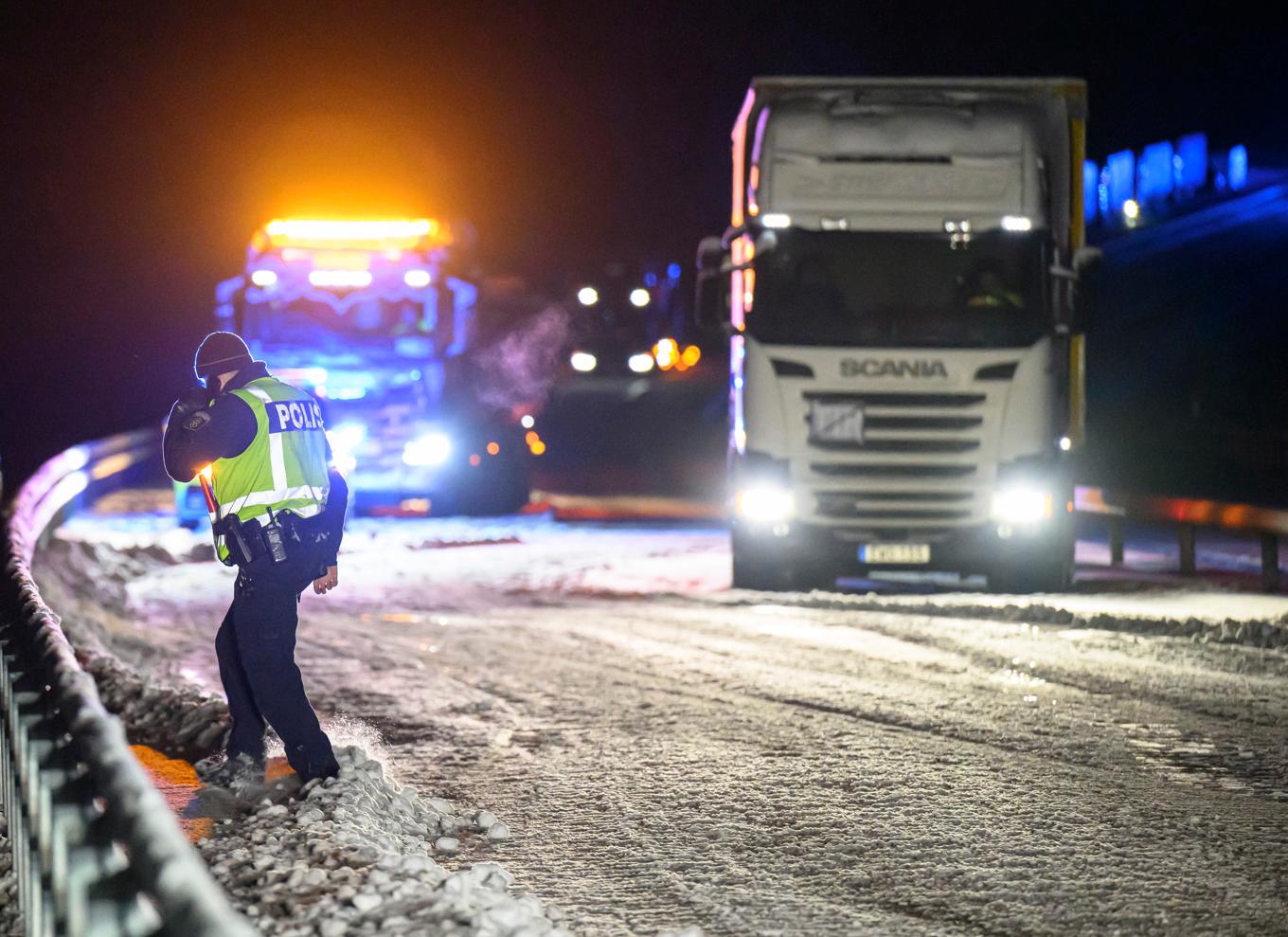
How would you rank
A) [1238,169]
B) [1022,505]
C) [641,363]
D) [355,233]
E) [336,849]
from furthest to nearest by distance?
1. [1238,169]
2. [641,363]
3. [355,233]
4. [1022,505]
5. [336,849]

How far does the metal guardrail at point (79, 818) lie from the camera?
3158mm

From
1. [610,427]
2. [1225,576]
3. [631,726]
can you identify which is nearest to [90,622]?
[631,726]

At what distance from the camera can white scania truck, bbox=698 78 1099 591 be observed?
12906 mm

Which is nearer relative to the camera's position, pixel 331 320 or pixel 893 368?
pixel 893 368

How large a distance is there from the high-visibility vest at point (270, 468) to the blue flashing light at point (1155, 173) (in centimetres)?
4469

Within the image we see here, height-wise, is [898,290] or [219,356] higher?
[898,290]

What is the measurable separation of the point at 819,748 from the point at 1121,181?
46.8 m

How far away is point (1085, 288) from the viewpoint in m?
12.8

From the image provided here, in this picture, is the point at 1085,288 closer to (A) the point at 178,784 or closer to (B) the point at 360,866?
(A) the point at 178,784

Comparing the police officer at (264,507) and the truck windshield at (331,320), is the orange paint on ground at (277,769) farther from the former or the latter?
the truck windshield at (331,320)

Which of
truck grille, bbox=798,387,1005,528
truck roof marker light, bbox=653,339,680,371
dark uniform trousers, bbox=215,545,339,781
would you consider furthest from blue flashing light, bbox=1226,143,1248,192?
dark uniform trousers, bbox=215,545,339,781

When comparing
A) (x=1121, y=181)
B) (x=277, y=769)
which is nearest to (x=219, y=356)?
(x=277, y=769)

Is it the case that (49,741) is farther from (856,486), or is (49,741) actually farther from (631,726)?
(856,486)

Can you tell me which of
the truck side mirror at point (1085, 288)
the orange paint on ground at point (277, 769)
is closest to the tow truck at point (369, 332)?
the truck side mirror at point (1085, 288)
